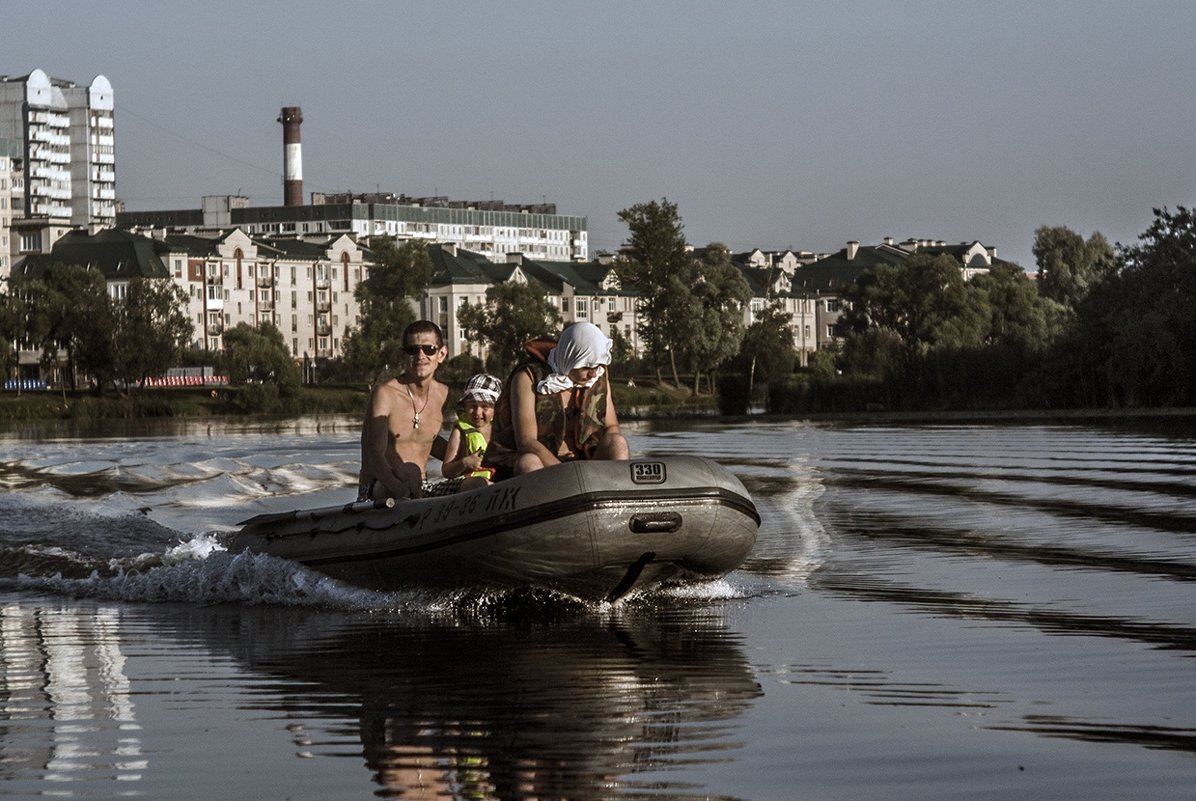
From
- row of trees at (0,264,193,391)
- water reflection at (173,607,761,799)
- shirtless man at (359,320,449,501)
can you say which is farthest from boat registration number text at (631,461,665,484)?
row of trees at (0,264,193,391)

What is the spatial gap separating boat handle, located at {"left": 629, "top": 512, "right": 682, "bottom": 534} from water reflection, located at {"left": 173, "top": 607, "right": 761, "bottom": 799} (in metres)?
0.57

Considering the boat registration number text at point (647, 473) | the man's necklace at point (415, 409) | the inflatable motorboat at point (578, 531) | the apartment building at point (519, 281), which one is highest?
the apartment building at point (519, 281)

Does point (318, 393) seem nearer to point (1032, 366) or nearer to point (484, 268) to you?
point (1032, 366)

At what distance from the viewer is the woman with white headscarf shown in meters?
11.9

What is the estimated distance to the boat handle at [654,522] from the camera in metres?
11.5

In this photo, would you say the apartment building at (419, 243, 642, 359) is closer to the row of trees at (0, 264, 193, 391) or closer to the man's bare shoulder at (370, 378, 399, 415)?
the row of trees at (0, 264, 193, 391)

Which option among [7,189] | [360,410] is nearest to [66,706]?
[360,410]

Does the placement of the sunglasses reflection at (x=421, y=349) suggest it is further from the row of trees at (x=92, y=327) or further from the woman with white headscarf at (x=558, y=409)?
the row of trees at (x=92, y=327)

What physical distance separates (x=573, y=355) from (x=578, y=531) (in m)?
1.14

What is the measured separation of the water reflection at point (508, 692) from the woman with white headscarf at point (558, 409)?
1.06m

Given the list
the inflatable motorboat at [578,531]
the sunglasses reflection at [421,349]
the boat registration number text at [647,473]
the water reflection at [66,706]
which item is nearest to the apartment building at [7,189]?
the sunglasses reflection at [421,349]

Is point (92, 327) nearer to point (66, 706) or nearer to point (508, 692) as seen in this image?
point (66, 706)

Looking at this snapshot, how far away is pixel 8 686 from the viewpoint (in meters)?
9.00

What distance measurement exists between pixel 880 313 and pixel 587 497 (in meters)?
86.0
